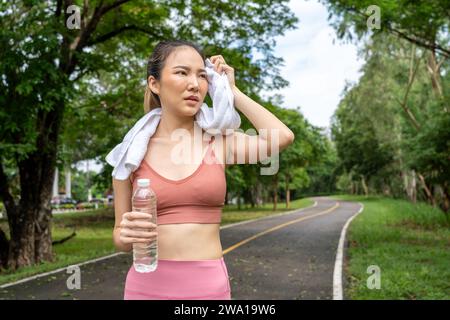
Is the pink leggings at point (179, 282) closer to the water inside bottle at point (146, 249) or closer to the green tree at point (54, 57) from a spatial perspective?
the water inside bottle at point (146, 249)

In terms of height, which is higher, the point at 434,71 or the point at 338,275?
the point at 434,71

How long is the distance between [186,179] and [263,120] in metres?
0.45

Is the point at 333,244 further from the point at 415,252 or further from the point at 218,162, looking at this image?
the point at 218,162

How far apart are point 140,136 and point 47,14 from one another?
33.8ft

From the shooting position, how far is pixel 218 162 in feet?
7.47

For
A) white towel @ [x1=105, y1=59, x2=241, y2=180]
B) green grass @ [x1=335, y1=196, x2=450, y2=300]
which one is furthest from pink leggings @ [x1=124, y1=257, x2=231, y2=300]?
green grass @ [x1=335, y1=196, x2=450, y2=300]

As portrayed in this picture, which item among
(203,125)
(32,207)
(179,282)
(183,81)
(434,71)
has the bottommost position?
(32,207)

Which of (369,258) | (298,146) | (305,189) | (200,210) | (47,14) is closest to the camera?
(200,210)

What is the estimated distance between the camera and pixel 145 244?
2.04m

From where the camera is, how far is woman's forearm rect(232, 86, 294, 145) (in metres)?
2.32

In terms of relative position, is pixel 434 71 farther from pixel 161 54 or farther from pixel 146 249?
pixel 146 249

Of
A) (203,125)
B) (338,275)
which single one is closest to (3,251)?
(338,275)

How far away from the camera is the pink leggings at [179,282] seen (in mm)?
2154

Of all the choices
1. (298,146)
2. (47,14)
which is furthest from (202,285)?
(298,146)
